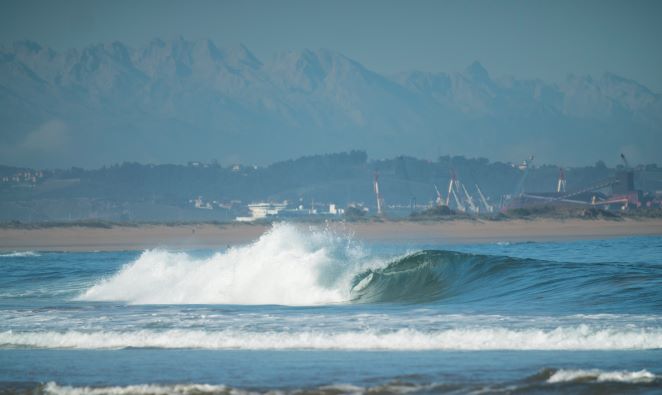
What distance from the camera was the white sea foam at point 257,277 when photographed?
23016 millimetres

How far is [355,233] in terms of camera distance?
2542 inches

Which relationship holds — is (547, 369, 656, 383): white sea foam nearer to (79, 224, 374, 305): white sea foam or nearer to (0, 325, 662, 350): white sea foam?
(0, 325, 662, 350): white sea foam

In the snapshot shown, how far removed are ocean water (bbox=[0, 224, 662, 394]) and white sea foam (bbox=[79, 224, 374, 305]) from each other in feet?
0.19

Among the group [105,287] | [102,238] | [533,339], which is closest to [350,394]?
[533,339]

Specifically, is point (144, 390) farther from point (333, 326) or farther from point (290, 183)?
point (290, 183)

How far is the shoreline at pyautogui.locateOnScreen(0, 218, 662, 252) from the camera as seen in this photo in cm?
5606

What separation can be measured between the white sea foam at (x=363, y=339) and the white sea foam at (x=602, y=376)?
6.79 ft

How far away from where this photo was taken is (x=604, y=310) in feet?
56.2

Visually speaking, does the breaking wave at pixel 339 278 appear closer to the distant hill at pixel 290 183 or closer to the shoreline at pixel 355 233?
the shoreline at pixel 355 233

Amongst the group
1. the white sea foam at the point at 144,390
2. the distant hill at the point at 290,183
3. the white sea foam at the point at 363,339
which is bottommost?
the white sea foam at the point at 144,390

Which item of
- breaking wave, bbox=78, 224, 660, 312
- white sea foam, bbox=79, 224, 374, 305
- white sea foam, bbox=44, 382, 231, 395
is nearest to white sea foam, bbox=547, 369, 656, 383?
white sea foam, bbox=44, 382, 231, 395

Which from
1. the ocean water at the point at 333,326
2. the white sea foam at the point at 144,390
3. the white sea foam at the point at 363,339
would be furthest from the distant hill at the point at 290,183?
the white sea foam at the point at 144,390

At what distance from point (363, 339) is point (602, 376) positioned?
4.49 metres

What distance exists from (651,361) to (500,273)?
1156cm
